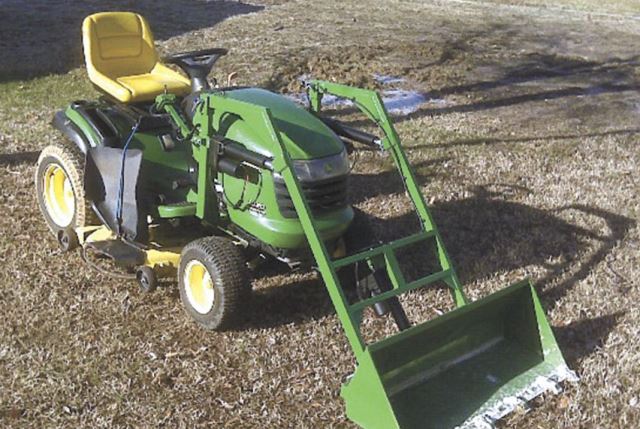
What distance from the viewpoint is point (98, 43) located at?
16.8ft

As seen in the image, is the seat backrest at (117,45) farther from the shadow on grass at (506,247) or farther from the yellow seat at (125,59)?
the shadow on grass at (506,247)

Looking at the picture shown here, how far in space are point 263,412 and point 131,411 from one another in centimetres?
57

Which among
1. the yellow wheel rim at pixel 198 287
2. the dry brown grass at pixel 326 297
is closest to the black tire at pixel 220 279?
the yellow wheel rim at pixel 198 287

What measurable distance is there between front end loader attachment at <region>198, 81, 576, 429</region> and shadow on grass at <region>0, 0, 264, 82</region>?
7.16 m

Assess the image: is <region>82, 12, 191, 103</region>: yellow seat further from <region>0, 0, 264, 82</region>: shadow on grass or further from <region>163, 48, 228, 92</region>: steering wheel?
<region>0, 0, 264, 82</region>: shadow on grass

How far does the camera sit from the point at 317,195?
156 inches

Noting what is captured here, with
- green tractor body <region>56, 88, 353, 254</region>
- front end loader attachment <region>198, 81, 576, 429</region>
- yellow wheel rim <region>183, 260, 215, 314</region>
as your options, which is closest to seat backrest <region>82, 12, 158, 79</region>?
green tractor body <region>56, 88, 353, 254</region>

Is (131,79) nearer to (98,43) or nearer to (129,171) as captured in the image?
(98,43)

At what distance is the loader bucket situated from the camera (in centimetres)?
330

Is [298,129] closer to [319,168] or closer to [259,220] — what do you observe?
[319,168]

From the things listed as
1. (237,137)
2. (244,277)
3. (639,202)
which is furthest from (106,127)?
(639,202)

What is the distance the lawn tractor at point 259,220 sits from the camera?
11.4 feet

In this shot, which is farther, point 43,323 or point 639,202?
point 639,202

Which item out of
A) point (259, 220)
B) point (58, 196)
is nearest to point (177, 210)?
point (259, 220)
